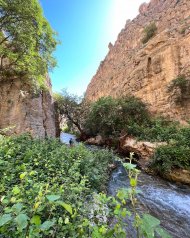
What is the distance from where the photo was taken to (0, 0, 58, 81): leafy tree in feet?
26.9

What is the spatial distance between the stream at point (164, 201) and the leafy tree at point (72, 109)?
15.1 metres

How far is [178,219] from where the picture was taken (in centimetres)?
494

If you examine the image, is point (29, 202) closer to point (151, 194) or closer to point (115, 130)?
point (151, 194)

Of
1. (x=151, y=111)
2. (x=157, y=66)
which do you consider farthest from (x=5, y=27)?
(x=157, y=66)

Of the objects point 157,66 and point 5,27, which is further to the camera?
point 157,66

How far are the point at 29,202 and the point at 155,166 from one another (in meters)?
8.38

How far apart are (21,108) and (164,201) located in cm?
857

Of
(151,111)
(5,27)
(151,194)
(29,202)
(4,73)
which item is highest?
(5,27)

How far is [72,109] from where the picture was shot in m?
23.8

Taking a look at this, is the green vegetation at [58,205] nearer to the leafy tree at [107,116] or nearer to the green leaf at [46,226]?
the green leaf at [46,226]

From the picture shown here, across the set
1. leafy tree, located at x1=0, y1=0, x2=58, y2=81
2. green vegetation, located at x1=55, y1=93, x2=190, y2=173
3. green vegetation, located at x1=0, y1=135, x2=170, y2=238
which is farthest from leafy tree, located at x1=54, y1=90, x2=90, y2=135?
green vegetation, located at x1=0, y1=135, x2=170, y2=238

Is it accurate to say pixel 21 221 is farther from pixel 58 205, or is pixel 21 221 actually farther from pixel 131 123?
pixel 131 123

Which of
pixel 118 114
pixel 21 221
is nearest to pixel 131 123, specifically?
pixel 118 114

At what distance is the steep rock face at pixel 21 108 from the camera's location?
984 cm
